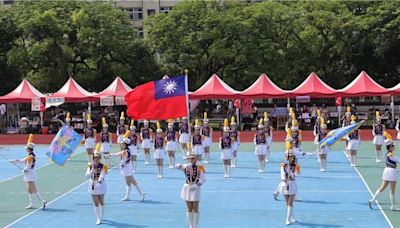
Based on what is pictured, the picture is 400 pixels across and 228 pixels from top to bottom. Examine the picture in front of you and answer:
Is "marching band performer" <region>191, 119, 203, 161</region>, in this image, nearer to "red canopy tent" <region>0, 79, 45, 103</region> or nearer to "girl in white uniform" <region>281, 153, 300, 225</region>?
"girl in white uniform" <region>281, 153, 300, 225</region>

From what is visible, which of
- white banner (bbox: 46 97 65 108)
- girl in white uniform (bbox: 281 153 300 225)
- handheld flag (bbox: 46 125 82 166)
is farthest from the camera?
white banner (bbox: 46 97 65 108)

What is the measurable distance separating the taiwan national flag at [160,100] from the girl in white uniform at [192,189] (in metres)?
1.75

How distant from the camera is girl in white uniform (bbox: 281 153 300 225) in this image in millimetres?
13695

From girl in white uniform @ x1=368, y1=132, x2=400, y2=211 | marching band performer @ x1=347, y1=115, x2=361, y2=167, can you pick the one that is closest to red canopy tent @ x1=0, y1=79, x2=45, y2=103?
marching band performer @ x1=347, y1=115, x2=361, y2=167

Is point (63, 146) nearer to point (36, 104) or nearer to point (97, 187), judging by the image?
point (97, 187)

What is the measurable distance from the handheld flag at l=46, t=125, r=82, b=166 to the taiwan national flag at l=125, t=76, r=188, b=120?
3.00 metres

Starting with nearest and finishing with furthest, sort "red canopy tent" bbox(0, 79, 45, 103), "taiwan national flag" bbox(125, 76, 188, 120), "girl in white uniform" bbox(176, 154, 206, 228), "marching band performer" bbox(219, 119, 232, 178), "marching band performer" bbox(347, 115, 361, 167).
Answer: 1. "girl in white uniform" bbox(176, 154, 206, 228)
2. "taiwan national flag" bbox(125, 76, 188, 120)
3. "marching band performer" bbox(219, 119, 232, 178)
4. "marching band performer" bbox(347, 115, 361, 167)
5. "red canopy tent" bbox(0, 79, 45, 103)

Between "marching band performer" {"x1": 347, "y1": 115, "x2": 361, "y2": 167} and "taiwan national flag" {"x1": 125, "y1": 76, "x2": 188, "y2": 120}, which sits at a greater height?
"taiwan national flag" {"x1": 125, "y1": 76, "x2": 188, "y2": 120}

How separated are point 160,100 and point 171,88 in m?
0.40

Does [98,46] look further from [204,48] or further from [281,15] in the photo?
[281,15]

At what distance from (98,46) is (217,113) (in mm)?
11030

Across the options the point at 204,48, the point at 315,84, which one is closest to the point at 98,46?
the point at 204,48

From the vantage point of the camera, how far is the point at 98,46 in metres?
45.6

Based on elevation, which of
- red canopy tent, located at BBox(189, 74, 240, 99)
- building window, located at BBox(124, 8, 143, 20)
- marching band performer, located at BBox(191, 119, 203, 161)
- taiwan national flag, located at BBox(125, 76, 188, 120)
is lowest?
marching band performer, located at BBox(191, 119, 203, 161)
